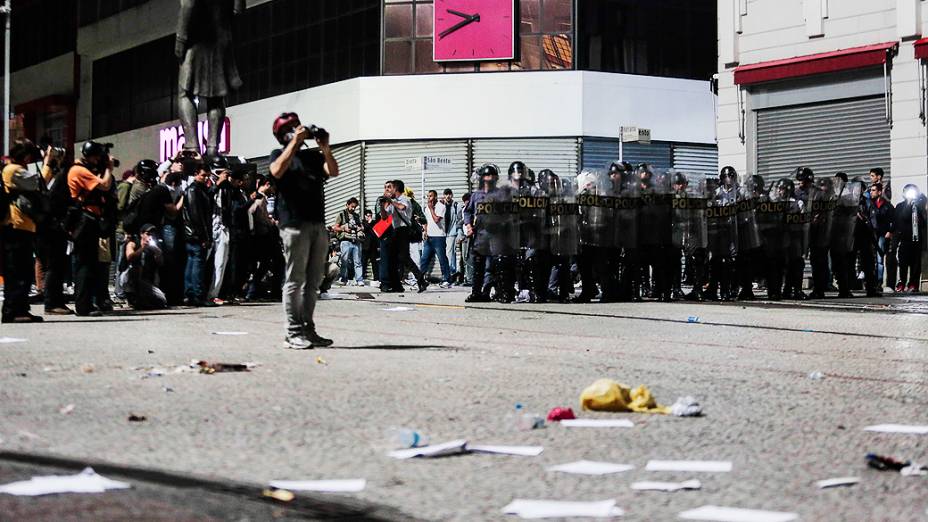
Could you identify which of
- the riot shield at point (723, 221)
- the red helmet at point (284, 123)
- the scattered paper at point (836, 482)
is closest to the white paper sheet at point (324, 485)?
the scattered paper at point (836, 482)

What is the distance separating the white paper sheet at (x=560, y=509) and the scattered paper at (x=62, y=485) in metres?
1.35

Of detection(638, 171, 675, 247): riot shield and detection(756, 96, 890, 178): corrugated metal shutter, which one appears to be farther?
detection(756, 96, 890, 178): corrugated metal shutter

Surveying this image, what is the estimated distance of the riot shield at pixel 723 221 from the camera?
65.8 ft

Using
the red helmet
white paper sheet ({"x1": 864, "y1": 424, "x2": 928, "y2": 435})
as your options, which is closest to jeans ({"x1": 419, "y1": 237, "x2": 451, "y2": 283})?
the red helmet

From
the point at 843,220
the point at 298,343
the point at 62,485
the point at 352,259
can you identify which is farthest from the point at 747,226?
the point at 62,485

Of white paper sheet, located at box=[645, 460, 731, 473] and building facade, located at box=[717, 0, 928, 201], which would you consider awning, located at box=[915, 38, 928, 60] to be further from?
white paper sheet, located at box=[645, 460, 731, 473]

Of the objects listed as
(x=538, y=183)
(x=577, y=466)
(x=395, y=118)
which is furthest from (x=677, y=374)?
(x=395, y=118)

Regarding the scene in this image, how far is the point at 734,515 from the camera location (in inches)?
188

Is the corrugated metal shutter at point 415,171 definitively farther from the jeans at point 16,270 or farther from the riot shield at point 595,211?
the jeans at point 16,270

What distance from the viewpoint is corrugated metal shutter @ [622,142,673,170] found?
119 feet

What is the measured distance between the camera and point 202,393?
25.9 feet

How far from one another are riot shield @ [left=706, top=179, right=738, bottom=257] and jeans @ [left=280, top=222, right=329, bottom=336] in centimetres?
1012

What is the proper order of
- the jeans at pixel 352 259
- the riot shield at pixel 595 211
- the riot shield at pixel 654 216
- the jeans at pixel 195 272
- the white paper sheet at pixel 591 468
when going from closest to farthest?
the white paper sheet at pixel 591 468 < the jeans at pixel 195 272 < the riot shield at pixel 595 211 < the riot shield at pixel 654 216 < the jeans at pixel 352 259

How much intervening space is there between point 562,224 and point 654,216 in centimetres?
136
